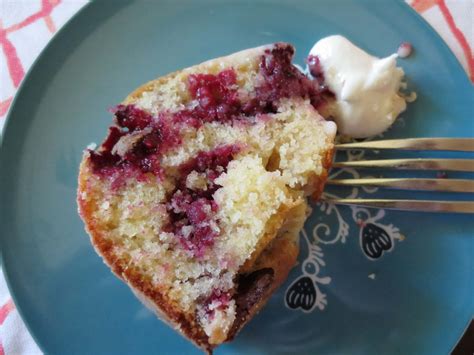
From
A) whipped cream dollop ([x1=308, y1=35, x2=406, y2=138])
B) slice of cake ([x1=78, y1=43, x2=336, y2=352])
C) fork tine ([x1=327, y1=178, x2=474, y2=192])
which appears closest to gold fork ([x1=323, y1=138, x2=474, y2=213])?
fork tine ([x1=327, y1=178, x2=474, y2=192])

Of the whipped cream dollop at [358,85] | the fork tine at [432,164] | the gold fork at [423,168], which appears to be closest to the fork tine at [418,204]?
the gold fork at [423,168]

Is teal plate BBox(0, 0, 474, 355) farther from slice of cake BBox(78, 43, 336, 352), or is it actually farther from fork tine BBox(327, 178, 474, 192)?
slice of cake BBox(78, 43, 336, 352)

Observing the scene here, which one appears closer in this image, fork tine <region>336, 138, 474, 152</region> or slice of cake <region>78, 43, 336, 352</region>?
slice of cake <region>78, 43, 336, 352</region>

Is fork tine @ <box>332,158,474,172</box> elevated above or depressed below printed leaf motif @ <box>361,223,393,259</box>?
above

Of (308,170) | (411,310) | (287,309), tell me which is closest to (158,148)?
(308,170)

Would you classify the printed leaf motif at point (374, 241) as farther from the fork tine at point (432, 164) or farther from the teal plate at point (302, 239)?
the fork tine at point (432, 164)

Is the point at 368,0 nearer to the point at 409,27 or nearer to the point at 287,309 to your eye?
the point at 409,27
